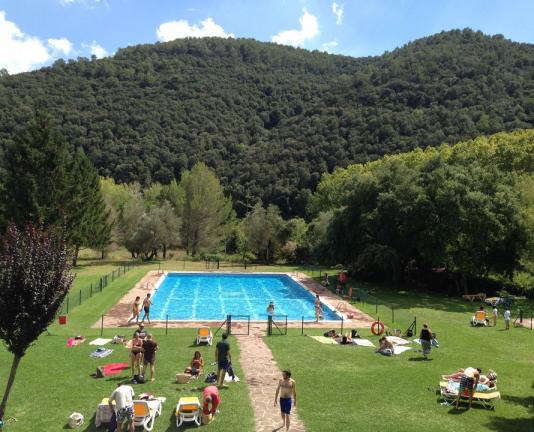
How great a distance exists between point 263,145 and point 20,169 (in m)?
67.4

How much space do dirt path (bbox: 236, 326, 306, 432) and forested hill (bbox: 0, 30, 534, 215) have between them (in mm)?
67171

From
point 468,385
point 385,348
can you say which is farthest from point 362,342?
point 468,385

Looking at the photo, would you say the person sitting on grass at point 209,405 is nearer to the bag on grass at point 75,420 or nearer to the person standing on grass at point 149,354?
the bag on grass at point 75,420

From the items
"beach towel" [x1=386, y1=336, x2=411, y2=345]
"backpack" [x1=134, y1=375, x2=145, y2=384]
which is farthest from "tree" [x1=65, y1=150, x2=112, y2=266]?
"beach towel" [x1=386, y1=336, x2=411, y2=345]

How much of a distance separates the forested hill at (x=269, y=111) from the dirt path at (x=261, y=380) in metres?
67.2

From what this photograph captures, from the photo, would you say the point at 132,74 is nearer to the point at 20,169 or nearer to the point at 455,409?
the point at 20,169

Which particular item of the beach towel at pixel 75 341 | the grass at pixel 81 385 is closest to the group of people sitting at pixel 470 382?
the grass at pixel 81 385

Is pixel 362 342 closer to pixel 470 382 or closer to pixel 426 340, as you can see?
pixel 426 340

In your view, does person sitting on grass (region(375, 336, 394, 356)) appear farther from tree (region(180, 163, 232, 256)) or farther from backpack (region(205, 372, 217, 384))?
tree (region(180, 163, 232, 256))

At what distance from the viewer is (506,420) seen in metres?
12.5

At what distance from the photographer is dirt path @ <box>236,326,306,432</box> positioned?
11930 millimetres

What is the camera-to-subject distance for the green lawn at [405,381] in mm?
12250

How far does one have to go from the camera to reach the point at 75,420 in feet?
38.0

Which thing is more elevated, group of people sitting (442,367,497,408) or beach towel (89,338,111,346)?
group of people sitting (442,367,497,408)
